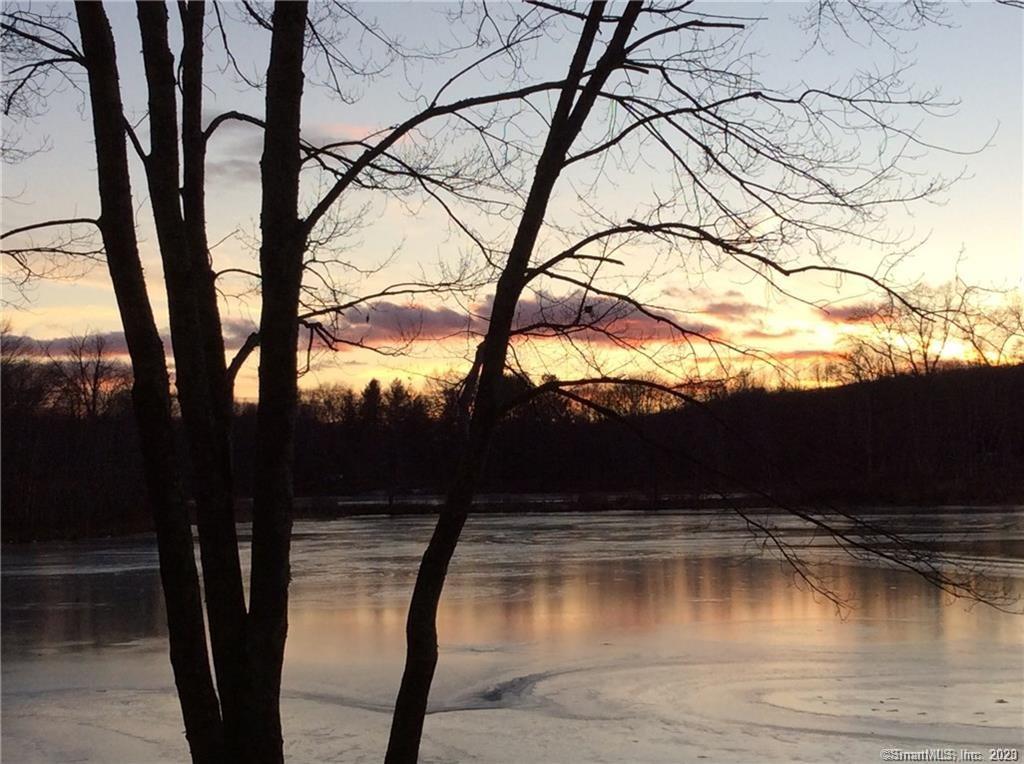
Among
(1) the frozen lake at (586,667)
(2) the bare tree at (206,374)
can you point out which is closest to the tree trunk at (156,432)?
(2) the bare tree at (206,374)

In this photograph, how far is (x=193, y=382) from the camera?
4.00m

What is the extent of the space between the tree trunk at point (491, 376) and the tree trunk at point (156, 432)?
69 centimetres

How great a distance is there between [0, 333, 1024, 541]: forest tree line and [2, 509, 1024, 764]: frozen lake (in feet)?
6.70

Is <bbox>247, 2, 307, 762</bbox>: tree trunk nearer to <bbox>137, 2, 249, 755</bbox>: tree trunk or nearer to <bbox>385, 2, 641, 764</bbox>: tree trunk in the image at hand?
<bbox>137, 2, 249, 755</bbox>: tree trunk

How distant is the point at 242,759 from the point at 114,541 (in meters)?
34.4

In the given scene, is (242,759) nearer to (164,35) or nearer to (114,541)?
(164,35)

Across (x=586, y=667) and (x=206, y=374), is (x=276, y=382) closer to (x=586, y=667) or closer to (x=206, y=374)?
(x=206, y=374)

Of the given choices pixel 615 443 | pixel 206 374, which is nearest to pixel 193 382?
pixel 206 374

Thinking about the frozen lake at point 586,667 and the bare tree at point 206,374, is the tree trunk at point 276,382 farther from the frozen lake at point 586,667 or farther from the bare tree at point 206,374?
the frozen lake at point 586,667

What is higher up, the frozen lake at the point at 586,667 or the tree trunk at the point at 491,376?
the tree trunk at the point at 491,376

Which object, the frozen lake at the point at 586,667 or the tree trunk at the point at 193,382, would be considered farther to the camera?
the frozen lake at the point at 586,667

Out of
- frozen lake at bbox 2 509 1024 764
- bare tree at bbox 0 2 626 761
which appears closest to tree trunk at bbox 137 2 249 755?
→ bare tree at bbox 0 2 626 761

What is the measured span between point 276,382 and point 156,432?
448mm

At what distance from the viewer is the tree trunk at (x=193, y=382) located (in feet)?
13.0
